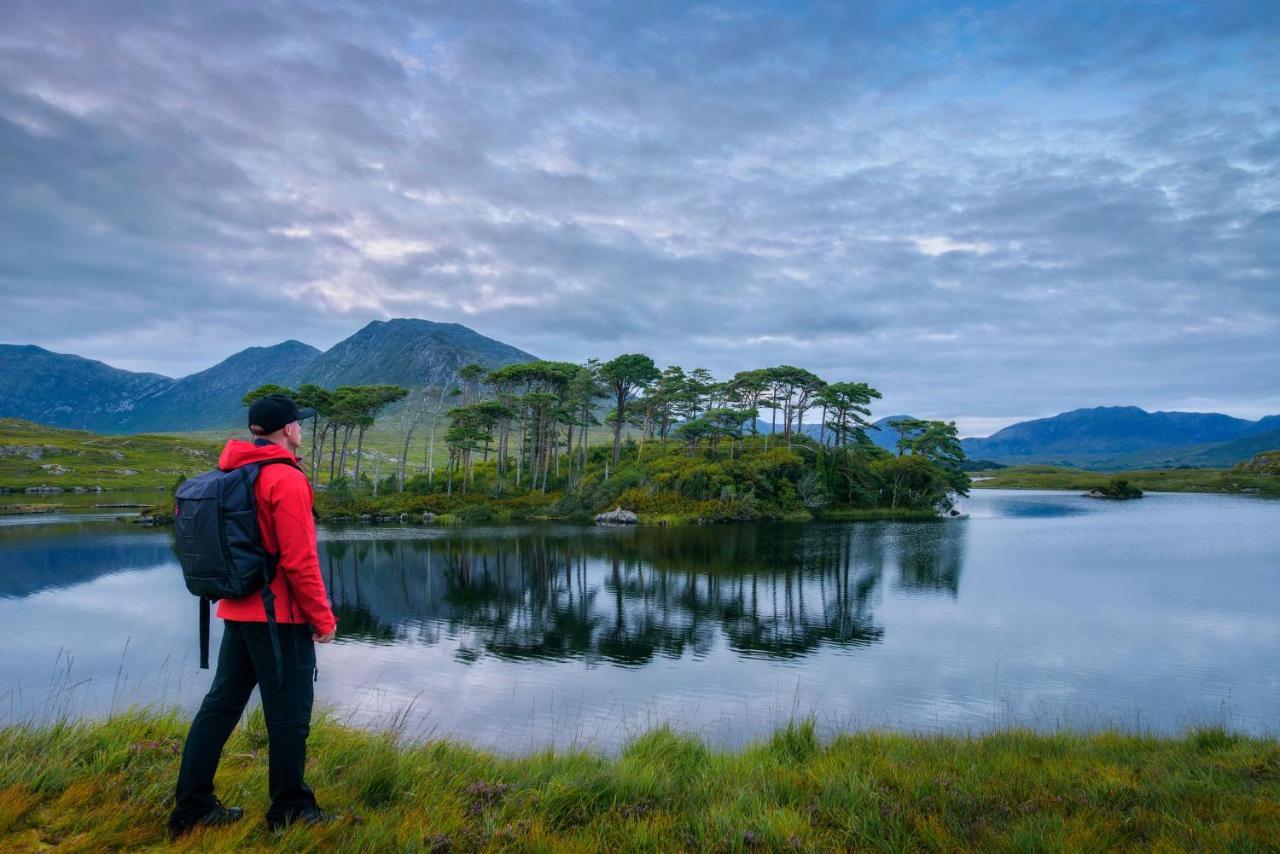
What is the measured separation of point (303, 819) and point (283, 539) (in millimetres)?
1823

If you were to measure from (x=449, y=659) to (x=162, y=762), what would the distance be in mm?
10596

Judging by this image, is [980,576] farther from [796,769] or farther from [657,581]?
[796,769]

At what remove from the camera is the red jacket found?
157 inches

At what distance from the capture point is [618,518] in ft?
164

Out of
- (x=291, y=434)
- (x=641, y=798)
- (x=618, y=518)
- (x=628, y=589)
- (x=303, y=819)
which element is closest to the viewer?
(x=303, y=819)

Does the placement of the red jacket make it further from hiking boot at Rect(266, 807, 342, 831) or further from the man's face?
hiking boot at Rect(266, 807, 342, 831)

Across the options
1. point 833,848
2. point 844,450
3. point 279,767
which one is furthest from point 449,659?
point 844,450

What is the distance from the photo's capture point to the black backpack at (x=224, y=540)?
385cm

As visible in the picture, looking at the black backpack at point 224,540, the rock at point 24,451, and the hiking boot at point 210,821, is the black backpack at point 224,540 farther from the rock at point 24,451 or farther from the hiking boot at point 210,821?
the rock at point 24,451

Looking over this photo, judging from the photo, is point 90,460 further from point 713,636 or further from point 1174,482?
point 1174,482

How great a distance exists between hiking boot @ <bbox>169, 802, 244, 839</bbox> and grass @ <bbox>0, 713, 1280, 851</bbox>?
0.10 m

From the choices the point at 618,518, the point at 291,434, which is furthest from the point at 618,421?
the point at 291,434

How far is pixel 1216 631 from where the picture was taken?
1636cm

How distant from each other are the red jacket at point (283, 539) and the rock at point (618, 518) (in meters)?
45.5
